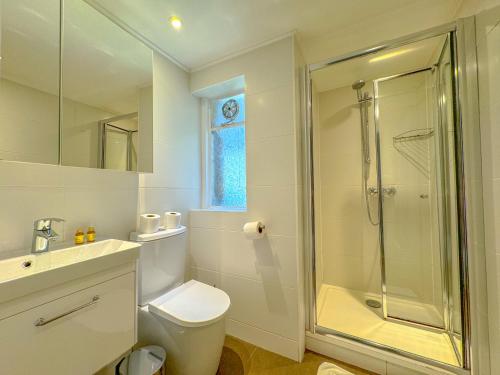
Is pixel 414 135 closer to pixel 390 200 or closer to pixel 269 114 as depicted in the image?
pixel 390 200

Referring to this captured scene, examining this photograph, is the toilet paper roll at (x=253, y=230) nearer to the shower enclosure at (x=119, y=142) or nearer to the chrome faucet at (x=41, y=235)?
the shower enclosure at (x=119, y=142)

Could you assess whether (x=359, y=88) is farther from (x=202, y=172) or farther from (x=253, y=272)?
(x=253, y=272)

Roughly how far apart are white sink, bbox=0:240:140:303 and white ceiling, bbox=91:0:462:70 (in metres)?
1.39

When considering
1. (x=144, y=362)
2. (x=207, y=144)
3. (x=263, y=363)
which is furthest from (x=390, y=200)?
(x=144, y=362)

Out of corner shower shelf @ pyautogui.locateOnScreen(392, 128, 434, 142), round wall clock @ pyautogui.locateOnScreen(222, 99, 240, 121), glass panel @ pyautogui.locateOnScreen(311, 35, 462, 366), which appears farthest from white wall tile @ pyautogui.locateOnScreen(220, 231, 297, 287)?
corner shower shelf @ pyautogui.locateOnScreen(392, 128, 434, 142)

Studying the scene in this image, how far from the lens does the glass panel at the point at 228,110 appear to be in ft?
6.21

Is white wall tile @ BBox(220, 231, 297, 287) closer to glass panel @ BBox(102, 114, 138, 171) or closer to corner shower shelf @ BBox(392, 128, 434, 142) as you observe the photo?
glass panel @ BBox(102, 114, 138, 171)

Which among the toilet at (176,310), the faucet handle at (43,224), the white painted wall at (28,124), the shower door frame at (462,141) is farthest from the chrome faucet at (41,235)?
the shower door frame at (462,141)

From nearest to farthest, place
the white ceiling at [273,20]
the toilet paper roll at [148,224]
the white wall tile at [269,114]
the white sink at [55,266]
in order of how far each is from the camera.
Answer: the white sink at [55,266] → the white ceiling at [273,20] → the toilet paper roll at [148,224] → the white wall tile at [269,114]

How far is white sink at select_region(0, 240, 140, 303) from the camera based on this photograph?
0.66 metres

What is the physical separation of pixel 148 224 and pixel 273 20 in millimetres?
1545

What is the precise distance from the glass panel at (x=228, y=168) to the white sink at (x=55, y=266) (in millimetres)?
953

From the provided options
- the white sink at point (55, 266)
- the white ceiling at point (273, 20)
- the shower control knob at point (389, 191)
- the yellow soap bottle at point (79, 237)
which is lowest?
the white sink at point (55, 266)

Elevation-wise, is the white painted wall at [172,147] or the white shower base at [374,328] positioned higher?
the white painted wall at [172,147]
